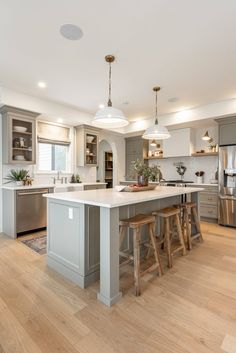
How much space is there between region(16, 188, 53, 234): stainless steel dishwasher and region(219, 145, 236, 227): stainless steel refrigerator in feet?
12.5

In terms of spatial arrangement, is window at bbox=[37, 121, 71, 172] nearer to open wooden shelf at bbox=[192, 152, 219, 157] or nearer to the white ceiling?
the white ceiling

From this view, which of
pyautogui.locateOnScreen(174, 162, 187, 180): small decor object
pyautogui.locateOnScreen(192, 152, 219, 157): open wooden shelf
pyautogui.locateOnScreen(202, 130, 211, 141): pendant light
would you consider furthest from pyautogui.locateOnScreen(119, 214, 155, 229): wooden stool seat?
pyautogui.locateOnScreen(174, 162, 187, 180): small decor object

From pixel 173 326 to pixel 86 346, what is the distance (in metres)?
0.70

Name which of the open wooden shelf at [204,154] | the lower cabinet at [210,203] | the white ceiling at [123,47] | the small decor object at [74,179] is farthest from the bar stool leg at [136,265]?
the open wooden shelf at [204,154]

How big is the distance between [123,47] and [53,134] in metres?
3.02

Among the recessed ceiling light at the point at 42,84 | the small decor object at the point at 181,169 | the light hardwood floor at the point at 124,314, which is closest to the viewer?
the light hardwood floor at the point at 124,314

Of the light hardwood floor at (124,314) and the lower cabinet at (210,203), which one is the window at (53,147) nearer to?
the light hardwood floor at (124,314)

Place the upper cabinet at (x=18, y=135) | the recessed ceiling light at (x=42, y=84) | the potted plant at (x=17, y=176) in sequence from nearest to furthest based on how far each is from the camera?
the recessed ceiling light at (x=42, y=84)
the upper cabinet at (x=18, y=135)
the potted plant at (x=17, y=176)

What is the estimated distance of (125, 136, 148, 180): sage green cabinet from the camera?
6402mm

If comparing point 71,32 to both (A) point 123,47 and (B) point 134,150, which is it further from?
(B) point 134,150

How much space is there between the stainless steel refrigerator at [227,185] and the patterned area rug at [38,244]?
3.81 meters

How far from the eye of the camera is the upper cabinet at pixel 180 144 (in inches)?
209

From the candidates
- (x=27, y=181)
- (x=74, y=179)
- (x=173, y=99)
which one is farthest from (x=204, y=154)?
(x=27, y=181)

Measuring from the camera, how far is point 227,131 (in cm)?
438
